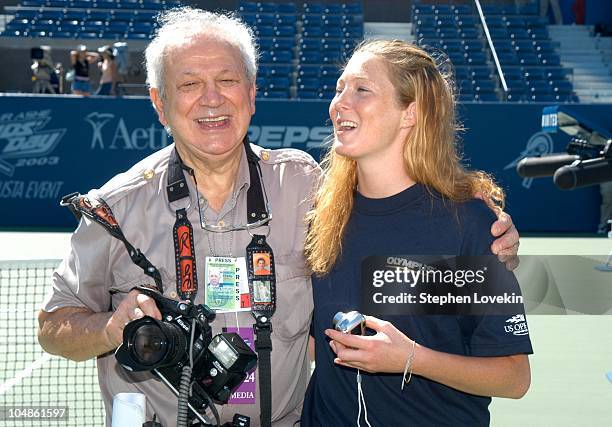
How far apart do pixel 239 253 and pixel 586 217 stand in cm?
1560

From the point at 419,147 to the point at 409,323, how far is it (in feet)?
2.01

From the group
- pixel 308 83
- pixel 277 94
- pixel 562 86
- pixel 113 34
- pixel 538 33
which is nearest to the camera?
pixel 277 94

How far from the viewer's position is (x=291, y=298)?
343 centimetres

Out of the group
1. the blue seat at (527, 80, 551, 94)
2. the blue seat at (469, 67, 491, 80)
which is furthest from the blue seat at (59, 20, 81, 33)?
the blue seat at (527, 80, 551, 94)

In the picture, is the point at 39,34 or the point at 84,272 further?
the point at 39,34

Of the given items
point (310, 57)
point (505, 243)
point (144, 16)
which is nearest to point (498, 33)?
point (310, 57)

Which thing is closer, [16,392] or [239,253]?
[239,253]

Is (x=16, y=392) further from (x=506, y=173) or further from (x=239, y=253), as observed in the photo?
(x=506, y=173)

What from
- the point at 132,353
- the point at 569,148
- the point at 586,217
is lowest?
the point at 586,217

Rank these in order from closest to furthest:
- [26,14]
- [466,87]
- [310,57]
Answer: [466,87] < [310,57] < [26,14]

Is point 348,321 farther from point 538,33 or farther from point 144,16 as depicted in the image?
point 538,33

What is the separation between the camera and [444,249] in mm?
3109

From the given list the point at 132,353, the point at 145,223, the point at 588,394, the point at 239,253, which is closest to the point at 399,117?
the point at 239,253

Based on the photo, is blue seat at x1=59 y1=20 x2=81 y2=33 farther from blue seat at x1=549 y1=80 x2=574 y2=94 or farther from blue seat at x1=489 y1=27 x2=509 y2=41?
blue seat at x1=549 y1=80 x2=574 y2=94
